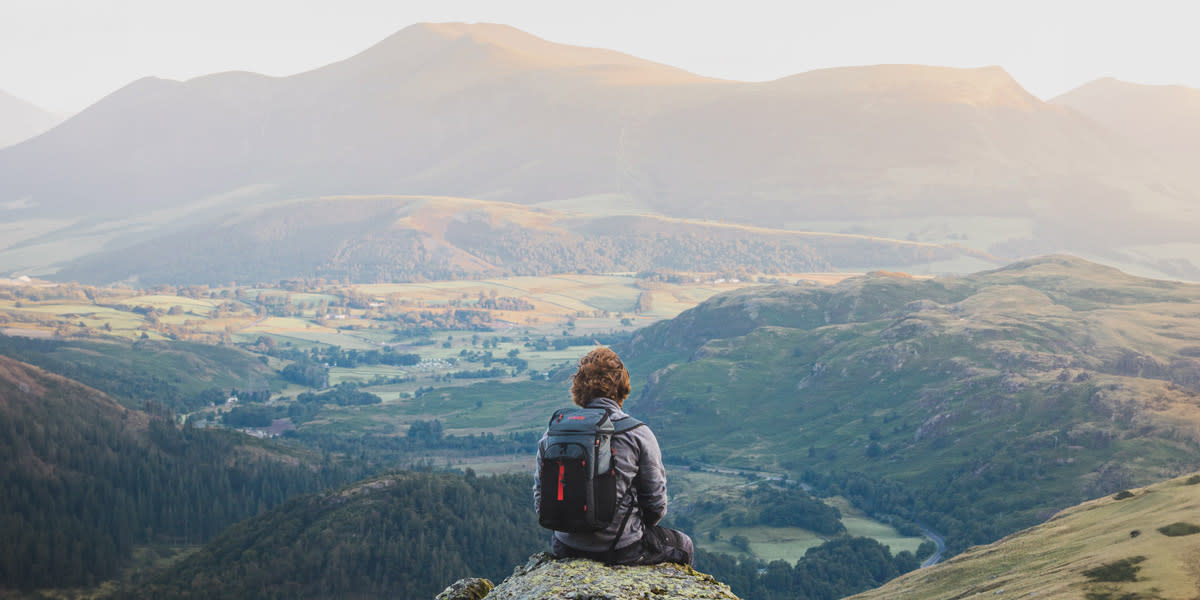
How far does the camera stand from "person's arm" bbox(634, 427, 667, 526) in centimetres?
1833

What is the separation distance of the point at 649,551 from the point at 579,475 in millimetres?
2293

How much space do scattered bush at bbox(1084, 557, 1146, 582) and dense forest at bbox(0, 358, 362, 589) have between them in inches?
3555

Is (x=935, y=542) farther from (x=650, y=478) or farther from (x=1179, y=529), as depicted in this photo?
(x=650, y=478)

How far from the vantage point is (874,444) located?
185 m

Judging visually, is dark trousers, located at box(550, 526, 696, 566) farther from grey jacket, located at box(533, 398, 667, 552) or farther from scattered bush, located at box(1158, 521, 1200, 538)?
scattered bush, located at box(1158, 521, 1200, 538)

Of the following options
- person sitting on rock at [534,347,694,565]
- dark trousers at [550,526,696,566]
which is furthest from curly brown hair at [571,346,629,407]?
dark trousers at [550,526,696,566]

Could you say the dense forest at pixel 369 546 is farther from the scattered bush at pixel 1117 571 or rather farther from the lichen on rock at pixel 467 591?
the lichen on rock at pixel 467 591

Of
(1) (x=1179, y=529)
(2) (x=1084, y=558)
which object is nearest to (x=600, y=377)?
(1) (x=1179, y=529)

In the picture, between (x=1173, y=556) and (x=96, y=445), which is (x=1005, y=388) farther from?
(x=96, y=445)

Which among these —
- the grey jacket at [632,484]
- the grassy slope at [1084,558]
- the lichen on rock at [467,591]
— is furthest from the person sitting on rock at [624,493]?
the grassy slope at [1084,558]

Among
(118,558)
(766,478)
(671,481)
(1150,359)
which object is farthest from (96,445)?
(1150,359)

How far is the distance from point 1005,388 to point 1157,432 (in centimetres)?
3453

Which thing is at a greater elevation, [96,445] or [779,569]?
[96,445]

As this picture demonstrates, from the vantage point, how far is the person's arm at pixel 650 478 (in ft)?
60.1
